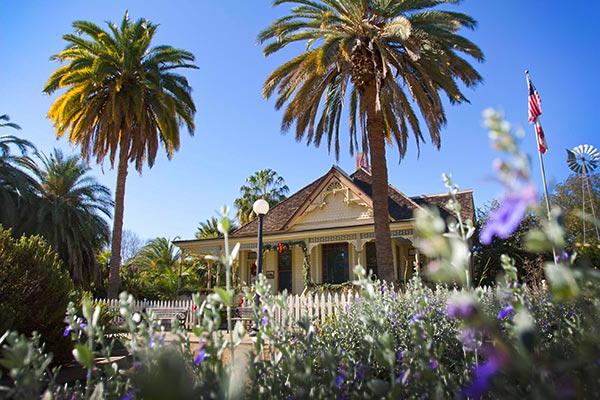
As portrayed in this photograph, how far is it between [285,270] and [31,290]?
15.1 metres

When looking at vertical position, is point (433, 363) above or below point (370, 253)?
below

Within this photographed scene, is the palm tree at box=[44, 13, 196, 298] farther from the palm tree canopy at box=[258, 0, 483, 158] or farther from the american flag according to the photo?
the american flag

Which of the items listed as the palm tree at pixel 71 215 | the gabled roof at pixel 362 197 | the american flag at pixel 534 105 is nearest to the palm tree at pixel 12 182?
the palm tree at pixel 71 215

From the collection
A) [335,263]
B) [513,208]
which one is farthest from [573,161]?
[513,208]

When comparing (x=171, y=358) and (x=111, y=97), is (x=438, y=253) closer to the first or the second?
(x=171, y=358)

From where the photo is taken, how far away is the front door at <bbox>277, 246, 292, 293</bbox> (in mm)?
20609

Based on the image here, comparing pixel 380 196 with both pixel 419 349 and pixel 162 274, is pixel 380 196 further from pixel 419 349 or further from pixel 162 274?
pixel 162 274

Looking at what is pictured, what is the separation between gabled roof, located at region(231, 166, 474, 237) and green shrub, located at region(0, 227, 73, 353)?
13.3 m

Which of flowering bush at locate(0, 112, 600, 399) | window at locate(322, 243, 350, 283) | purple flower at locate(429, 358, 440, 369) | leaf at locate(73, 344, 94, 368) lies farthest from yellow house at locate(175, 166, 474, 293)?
leaf at locate(73, 344, 94, 368)

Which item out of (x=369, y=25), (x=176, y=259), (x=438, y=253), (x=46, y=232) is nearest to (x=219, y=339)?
(x=438, y=253)

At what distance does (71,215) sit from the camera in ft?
76.9

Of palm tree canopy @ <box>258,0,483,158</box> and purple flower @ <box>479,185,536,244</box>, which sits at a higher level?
palm tree canopy @ <box>258,0,483,158</box>

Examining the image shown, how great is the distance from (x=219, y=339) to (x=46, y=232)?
77.5 ft

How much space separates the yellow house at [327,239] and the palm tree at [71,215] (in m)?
6.24
